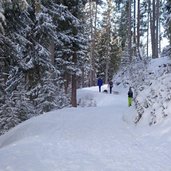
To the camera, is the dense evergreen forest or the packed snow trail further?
the dense evergreen forest

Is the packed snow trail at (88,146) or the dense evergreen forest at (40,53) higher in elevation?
the dense evergreen forest at (40,53)

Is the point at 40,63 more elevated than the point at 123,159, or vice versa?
the point at 40,63

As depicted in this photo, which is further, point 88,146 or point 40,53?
point 40,53

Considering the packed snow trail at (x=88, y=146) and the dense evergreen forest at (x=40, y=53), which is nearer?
the packed snow trail at (x=88, y=146)

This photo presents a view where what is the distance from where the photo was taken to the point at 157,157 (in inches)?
348

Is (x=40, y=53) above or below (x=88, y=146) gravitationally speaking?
above

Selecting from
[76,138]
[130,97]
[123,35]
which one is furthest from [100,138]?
[123,35]

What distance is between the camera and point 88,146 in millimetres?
10227

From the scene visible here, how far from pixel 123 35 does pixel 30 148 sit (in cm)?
4641

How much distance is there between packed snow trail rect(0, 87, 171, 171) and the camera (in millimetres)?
8180

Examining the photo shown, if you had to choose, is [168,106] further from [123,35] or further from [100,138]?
[123,35]

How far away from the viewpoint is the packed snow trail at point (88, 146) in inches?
322

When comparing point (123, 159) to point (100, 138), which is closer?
point (123, 159)

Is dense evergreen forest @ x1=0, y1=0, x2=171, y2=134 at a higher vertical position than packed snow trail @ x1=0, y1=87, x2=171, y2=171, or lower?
higher
